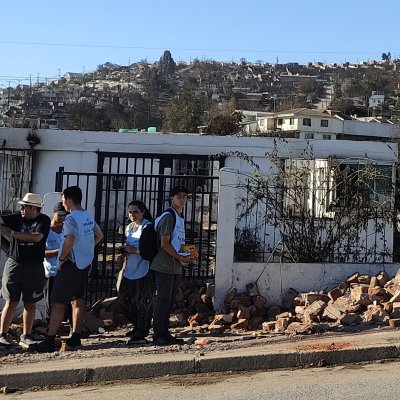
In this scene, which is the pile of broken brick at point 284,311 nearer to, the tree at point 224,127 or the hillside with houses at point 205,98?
the hillside with houses at point 205,98

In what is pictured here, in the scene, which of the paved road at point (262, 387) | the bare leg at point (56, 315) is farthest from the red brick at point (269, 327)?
the bare leg at point (56, 315)

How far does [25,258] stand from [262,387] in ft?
9.51

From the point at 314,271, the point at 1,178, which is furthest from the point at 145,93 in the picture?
the point at 314,271

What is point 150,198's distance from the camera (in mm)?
10617

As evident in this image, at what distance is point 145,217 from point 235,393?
2.47m

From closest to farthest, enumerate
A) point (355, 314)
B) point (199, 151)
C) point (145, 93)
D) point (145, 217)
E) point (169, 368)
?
point (169, 368) < point (145, 217) < point (355, 314) < point (199, 151) < point (145, 93)

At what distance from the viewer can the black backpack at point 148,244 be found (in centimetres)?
698

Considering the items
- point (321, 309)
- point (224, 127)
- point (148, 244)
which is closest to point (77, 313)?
point (148, 244)

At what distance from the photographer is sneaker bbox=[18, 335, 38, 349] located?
274 inches

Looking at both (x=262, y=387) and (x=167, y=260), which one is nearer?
(x=262, y=387)

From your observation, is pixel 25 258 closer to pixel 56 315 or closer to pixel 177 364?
pixel 56 315

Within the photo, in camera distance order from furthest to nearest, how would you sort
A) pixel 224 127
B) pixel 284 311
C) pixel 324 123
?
1. pixel 324 123
2. pixel 224 127
3. pixel 284 311

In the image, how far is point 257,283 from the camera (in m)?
8.59

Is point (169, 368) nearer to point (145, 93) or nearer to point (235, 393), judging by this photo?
point (235, 393)
